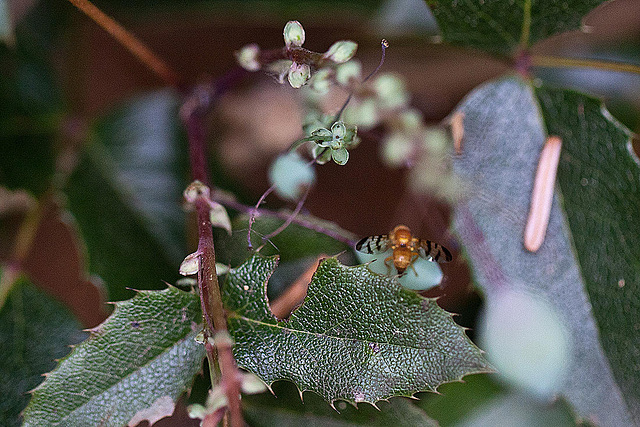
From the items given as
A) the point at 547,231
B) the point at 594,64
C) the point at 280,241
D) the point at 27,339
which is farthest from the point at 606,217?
the point at 27,339

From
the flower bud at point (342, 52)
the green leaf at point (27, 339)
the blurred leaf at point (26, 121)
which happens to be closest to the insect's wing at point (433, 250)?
the flower bud at point (342, 52)

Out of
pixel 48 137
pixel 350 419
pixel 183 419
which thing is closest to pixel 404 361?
pixel 350 419

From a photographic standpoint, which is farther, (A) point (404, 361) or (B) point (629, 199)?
(B) point (629, 199)

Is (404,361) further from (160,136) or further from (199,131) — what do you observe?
(160,136)

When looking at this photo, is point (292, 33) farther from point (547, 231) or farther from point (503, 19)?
point (547, 231)

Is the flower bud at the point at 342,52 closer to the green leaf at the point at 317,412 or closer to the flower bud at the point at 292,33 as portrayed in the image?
the flower bud at the point at 292,33
